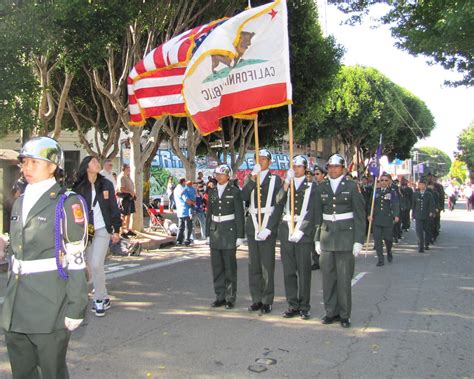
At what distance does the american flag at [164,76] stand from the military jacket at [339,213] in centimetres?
360

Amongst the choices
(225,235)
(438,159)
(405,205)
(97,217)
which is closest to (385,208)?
(225,235)

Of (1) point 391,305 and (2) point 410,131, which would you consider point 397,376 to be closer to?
(1) point 391,305

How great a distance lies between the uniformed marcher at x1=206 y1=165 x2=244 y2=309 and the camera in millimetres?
7016

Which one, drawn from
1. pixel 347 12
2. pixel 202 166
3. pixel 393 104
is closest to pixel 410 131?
pixel 393 104

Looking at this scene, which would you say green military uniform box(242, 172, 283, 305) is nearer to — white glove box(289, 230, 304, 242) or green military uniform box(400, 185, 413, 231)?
white glove box(289, 230, 304, 242)

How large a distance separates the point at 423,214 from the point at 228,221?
838 cm

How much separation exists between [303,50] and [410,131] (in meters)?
38.0

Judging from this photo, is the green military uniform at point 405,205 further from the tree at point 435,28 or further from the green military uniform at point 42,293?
the green military uniform at point 42,293

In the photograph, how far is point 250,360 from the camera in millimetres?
4957

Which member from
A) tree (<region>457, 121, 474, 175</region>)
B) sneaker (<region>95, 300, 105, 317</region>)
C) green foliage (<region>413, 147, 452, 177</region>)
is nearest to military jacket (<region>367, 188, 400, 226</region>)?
sneaker (<region>95, 300, 105, 317</region>)

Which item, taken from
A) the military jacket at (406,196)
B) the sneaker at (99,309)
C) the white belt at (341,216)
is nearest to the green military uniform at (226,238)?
the white belt at (341,216)

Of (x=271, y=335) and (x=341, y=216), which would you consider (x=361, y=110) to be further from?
(x=271, y=335)

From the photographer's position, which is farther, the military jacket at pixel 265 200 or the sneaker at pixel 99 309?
the military jacket at pixel 265 200

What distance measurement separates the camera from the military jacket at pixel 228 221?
23.0ft
